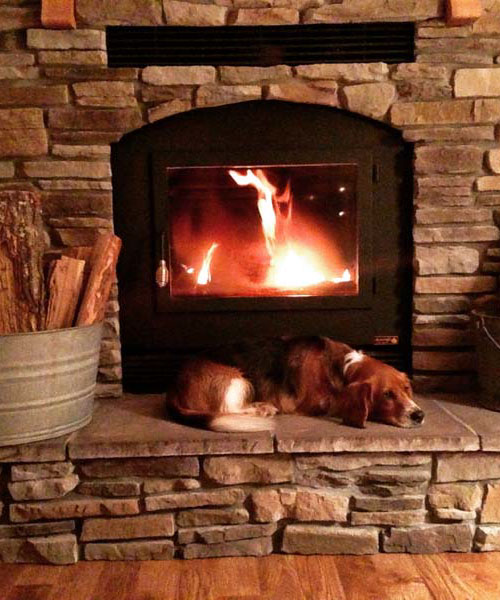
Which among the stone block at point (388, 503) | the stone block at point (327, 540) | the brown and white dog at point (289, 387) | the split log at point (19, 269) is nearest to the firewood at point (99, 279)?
the split log at point (19, 269)

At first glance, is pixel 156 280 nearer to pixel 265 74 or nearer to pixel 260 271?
pixel 260 271

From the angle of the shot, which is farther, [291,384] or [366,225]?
[366,225]

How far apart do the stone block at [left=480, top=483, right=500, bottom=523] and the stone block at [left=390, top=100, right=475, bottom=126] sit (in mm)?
1357

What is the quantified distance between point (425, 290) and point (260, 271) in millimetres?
675

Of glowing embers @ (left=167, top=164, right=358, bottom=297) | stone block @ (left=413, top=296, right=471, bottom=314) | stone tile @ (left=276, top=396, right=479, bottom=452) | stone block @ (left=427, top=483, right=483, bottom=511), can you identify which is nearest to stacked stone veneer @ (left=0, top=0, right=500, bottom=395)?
stone block @ (left=413, top=296, right=471, bottom=314)

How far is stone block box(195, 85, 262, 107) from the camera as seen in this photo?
2324 mm

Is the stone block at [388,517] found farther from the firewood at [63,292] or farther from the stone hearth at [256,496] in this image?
the firewood at [63,292]

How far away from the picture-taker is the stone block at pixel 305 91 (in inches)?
91.8

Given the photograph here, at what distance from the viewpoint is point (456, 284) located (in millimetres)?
2416

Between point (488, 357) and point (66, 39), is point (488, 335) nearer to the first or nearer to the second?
point (488, 357)

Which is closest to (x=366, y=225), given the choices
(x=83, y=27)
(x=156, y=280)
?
(x=156, y=280)

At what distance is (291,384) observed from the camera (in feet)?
7.30

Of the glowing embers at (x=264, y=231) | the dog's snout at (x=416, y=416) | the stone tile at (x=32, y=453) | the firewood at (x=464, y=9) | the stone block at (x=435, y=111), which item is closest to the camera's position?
the stone tile at (x=32, y=453)

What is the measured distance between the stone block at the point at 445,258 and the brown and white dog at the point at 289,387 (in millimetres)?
483
